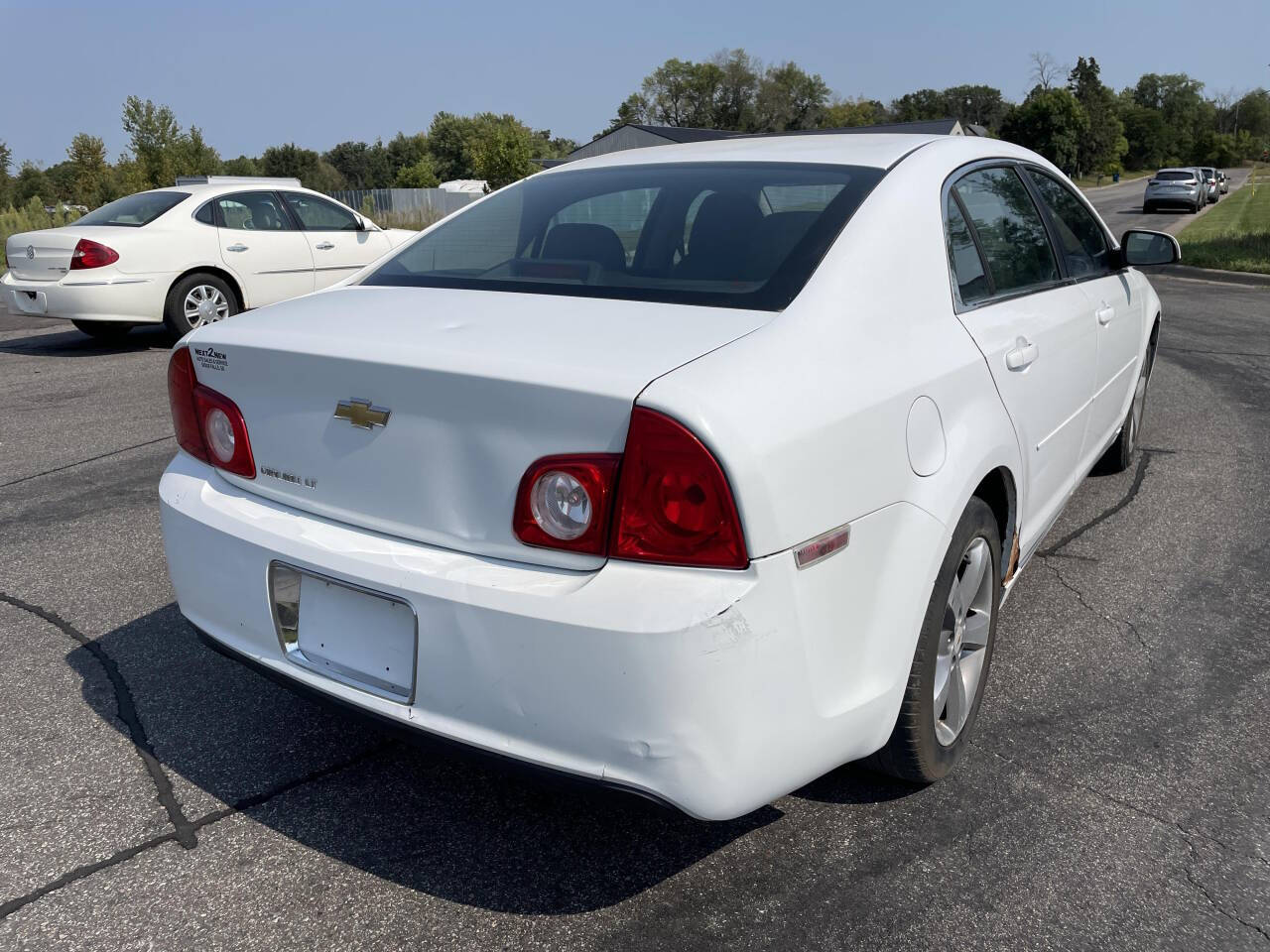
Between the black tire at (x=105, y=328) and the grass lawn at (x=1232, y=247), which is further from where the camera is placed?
the grass lawn at (x=1232, y=247)

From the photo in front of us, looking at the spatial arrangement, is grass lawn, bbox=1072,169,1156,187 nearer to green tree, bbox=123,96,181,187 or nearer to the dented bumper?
green tree, bbox=123,96,181,187

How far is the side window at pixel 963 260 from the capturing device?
2740mm

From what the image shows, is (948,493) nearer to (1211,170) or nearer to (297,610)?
(297,610)

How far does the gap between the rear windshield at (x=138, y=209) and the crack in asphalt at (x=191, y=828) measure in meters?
8.39

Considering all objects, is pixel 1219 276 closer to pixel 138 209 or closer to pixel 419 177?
pixel 138 209

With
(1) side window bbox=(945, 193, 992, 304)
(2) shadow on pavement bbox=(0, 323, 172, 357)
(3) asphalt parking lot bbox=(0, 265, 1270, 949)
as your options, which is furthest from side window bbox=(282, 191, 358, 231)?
(1) side window bbox=(945, 193, 992, 304)

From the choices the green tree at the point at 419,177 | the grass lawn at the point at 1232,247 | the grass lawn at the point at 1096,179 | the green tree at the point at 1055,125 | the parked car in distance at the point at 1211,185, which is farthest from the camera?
the green tree at the point at 419,177

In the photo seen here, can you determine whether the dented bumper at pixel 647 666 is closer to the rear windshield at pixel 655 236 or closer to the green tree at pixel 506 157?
the rear windshield at pixel 655 236

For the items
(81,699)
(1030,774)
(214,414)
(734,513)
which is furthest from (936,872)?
(81,699)

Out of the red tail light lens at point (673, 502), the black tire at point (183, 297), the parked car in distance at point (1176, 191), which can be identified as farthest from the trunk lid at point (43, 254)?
the parked car in distance at point (1176, 191)

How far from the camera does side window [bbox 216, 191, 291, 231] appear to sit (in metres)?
10.1

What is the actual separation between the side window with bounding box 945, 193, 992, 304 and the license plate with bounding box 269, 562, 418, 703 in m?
1.64

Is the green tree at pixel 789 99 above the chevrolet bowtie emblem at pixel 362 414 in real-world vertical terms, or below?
above

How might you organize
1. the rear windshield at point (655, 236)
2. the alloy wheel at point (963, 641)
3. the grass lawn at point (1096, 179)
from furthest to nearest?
the grass lawn at point (1096, 179)
the alloy wheel at point (963, 641)
the rear windshield at point (655, 236)
